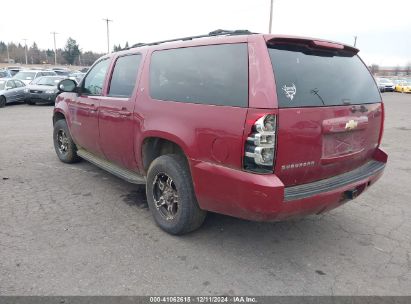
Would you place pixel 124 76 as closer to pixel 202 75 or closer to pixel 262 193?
pixel 202 75

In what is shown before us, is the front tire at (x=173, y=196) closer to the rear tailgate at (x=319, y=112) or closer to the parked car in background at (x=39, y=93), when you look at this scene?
the rear tailgate at (x=319, y=112)

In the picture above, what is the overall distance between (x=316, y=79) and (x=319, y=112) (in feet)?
1.13

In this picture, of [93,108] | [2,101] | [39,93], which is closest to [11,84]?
[39,93]

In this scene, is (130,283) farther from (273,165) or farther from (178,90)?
(178,90)

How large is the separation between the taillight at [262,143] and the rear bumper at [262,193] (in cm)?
9

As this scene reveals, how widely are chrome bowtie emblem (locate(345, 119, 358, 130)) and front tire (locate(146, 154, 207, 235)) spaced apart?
1486 mm

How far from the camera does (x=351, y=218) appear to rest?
13.5 feet

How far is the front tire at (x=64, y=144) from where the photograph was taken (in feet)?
19.6

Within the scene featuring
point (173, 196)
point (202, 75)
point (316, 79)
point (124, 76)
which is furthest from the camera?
point (124, 76)

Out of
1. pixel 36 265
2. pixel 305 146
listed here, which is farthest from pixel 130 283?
pixel 305 146

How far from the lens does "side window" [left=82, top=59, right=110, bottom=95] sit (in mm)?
4805

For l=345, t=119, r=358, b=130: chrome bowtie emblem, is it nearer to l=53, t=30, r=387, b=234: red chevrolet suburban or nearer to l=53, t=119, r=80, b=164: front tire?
l=53, t=30, r=387, b=234: red chevrolet suburban

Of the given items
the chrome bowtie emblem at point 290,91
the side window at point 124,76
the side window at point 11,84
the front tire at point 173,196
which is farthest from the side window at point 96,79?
the side window at point 11,84

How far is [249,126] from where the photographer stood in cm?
266
